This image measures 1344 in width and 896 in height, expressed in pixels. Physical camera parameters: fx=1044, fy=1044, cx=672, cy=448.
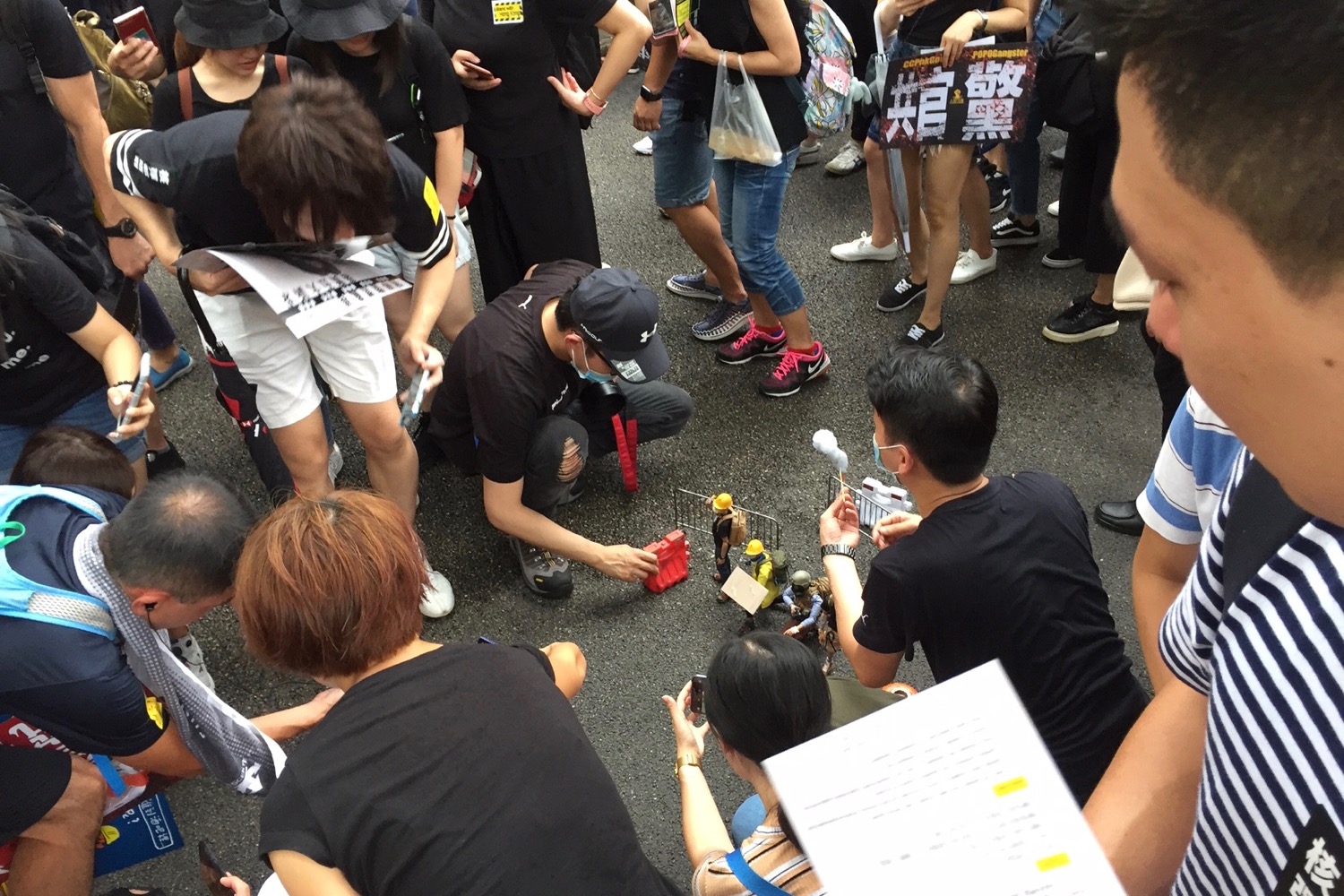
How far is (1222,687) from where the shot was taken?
77cm

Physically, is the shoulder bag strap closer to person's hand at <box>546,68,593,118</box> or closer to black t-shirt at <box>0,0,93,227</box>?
black t-shirt at <box>0,0,93,227</box>

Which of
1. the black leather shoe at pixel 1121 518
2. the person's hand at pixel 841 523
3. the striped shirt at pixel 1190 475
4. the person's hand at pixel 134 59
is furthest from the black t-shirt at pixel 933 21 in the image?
the person's hand at pixel 134 59

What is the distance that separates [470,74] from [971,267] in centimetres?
200

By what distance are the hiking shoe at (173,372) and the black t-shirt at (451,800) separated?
2.59 m

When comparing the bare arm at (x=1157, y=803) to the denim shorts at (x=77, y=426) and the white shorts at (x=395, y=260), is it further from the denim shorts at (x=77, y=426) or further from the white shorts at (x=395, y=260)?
the denim shorts at (x=77, y=426)

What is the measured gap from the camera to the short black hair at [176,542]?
5.95 feet

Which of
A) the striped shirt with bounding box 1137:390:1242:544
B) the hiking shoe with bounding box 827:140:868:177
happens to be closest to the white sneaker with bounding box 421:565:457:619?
→ the striped shirt with bounding box 1137:390:1242:544

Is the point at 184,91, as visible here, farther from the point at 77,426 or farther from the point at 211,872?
the point at 211,872

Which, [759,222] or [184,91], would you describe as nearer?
[184,91]

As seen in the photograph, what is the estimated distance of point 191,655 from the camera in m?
2.57

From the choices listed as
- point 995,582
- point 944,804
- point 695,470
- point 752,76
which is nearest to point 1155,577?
point 995,582

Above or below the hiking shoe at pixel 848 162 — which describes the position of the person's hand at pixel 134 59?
above

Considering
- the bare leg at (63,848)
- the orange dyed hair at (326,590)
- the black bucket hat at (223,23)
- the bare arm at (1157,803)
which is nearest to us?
the bare arm at (1157,803)

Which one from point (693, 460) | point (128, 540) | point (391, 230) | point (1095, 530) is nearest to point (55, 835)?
point (128, 540)
